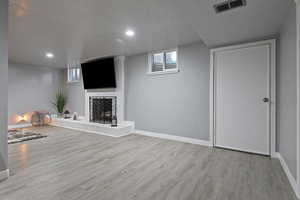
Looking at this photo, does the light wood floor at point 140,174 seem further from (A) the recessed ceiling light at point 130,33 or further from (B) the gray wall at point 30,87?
(B) the gray wall at point 30,87

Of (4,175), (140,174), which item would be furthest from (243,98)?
(4,175)

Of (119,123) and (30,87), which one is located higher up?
(30,87)

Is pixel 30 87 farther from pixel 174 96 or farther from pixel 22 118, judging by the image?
pixel 174 96

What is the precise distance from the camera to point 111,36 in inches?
125

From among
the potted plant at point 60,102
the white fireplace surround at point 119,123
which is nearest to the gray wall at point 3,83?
the white fireplace surround at point 119,123

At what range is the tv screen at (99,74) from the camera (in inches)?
190

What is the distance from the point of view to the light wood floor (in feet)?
5.52

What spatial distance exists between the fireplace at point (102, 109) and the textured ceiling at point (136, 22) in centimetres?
194

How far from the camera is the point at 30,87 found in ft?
19.3

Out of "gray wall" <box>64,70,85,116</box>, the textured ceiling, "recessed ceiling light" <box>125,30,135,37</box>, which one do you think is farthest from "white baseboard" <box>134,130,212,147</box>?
"gray wall" <box>64,70,85,116</box>

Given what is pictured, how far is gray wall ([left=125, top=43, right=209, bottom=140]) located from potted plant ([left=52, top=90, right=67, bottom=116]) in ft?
11.1

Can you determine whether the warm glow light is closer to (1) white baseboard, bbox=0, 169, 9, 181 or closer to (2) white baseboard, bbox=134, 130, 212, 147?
(2) white baseboard, bbox=134, 130, 212, 147

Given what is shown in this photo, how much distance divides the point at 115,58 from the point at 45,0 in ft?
9.48

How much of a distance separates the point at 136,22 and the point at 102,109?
Answer: 11.3 feet
